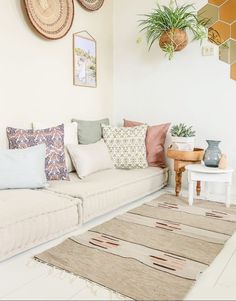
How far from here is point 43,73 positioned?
3.14m

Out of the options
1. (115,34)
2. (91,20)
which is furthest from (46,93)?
(115,34)

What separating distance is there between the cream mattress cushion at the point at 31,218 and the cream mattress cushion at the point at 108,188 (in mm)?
137

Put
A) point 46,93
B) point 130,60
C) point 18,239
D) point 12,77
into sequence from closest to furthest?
point 18,239 → point 12,77 → point 46,93 → point 130,60

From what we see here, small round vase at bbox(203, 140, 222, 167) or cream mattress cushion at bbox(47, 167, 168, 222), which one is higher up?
small round vase at bbox(203, 140, 222, 167)

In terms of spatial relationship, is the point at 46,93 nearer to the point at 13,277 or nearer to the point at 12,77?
the point at 12,77

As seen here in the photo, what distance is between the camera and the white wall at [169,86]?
343cm

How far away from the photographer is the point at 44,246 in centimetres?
212

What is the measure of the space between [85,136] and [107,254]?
1641 millimetres

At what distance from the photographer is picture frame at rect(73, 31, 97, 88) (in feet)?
11.5

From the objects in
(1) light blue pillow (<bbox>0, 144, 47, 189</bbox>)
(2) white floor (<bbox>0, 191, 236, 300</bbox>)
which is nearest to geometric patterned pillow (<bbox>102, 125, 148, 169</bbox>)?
(1) light blue pillow (<bbox>0, 144, 47, 189</bbox>)

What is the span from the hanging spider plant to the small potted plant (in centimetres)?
81

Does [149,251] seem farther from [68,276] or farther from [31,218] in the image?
[31,218]

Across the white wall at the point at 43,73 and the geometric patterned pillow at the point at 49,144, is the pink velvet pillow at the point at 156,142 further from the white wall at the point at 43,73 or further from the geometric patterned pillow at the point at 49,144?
the geometric patterned pillow at the point at 49,144

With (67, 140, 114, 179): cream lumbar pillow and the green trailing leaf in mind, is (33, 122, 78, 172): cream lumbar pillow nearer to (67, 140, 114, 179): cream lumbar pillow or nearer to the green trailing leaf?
(67, 140, 114, 179): cream lumbar pillow
